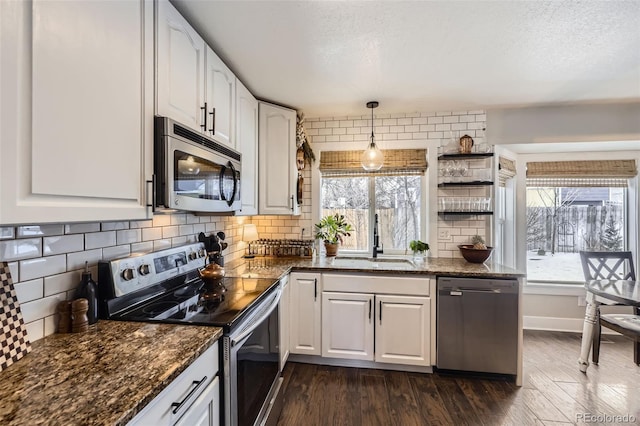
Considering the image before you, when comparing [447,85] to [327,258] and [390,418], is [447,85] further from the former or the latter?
[390,418]

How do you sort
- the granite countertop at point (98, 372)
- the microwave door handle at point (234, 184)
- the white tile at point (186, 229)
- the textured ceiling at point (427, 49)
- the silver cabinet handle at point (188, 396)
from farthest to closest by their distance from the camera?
the white tile at point (186, 229), the microwave door handle at point (234, 184), the textured ceiling at point (427, 49), the silver cabinet handle at point (188, 396), the granite countertop at point (98, 372)

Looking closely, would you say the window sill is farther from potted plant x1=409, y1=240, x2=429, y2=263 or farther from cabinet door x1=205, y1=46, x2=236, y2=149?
cabinet door x1=205, y1=46, x2=236, y2=149

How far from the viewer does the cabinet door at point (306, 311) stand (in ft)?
8.41

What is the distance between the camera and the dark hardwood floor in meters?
1.93

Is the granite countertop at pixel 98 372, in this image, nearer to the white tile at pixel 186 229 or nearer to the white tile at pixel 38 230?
the white tile at pixel 38 230

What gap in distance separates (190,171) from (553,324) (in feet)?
13.6

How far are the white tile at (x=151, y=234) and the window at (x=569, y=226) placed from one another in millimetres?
3886

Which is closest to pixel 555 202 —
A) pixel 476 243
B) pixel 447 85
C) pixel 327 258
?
pixel 476 243

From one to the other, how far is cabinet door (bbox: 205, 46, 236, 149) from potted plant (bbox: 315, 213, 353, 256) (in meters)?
1.33

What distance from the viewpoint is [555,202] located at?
3.49 metres

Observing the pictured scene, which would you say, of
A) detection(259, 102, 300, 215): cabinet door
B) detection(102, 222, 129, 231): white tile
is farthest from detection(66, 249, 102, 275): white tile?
detection(259, 102, 300, 215): cabinet door

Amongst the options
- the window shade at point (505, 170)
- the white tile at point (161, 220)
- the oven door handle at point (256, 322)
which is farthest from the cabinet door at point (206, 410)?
→ the window shade at point (505, 170)

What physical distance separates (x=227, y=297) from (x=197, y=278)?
491 millimetres

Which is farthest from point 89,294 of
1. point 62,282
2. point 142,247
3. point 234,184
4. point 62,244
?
point 234,184
